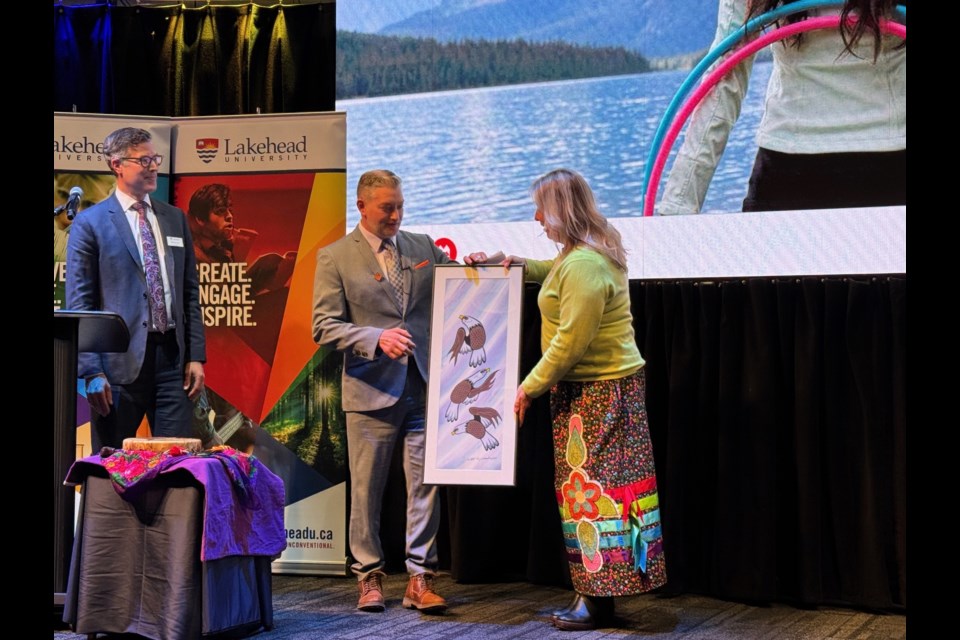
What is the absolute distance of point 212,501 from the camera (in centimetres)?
332

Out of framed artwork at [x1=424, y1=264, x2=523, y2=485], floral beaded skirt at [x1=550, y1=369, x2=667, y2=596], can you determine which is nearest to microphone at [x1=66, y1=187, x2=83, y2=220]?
framed artwork at [x1=424, y1=264, x2=523, y2=485]

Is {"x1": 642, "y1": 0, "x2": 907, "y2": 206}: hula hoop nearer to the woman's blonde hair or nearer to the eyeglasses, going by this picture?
the woman's blonde hair

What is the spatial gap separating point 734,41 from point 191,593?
2896 mm

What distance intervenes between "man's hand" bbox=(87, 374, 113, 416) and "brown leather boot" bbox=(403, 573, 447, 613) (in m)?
1.35

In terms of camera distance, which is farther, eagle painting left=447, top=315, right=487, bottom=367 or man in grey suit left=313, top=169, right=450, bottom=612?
man in grey suit left=313, top=169, right=450, bottom=612

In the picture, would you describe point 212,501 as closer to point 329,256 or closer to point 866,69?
point 329,256

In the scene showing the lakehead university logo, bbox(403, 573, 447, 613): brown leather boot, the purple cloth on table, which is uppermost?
the lakehead university logo

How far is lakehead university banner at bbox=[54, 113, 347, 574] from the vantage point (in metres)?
4.71

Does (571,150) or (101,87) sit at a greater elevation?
(101,87)

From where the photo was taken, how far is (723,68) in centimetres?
427

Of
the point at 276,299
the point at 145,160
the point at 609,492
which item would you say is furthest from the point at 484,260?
the point at 145,160
